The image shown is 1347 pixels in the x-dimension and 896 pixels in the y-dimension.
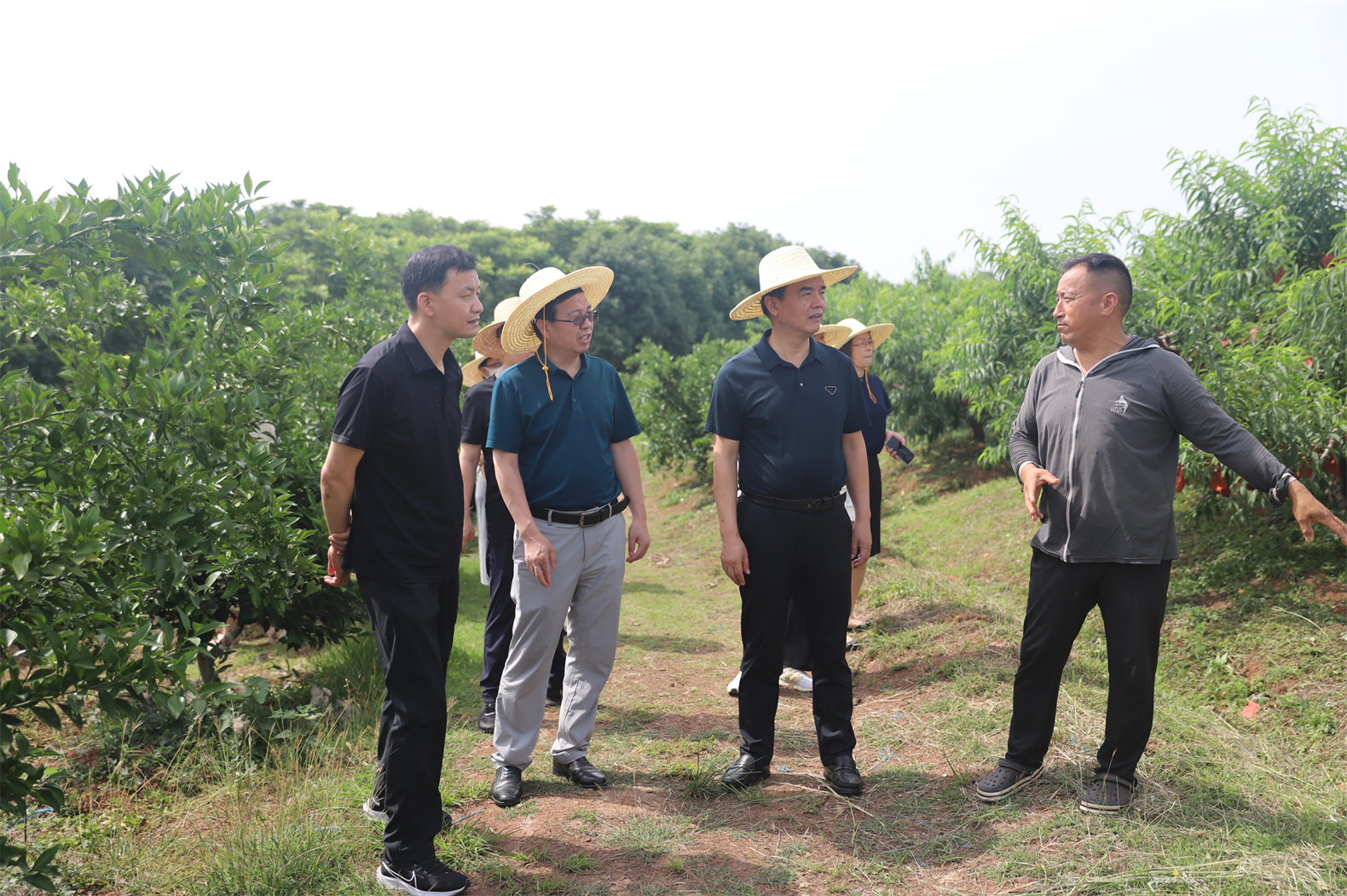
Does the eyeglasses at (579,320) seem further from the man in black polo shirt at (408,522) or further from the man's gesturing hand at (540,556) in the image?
the man's gesturing hand at (540,556)

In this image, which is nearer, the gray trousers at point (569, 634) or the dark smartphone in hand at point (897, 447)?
the gray trousers at point (569, 634)

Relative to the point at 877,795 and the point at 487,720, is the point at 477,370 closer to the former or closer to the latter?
the point at 487,720

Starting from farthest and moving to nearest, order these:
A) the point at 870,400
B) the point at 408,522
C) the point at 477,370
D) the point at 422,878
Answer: the point at 477,370 < the point at 870,400 < the point at 408,522 < the point at 422,878

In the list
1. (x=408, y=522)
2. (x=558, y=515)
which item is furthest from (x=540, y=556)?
(x=408, y=522)

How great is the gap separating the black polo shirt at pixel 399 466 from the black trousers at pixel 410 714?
90mm

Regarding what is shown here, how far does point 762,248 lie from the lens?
212ft

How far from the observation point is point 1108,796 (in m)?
3.52

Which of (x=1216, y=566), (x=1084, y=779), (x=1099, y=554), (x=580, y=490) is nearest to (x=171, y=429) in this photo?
(x=580, y=490)

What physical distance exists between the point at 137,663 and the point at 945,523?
10.5m

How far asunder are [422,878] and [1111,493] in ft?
9.22

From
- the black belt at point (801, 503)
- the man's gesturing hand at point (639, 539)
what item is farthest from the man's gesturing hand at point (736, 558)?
the man's gesturing hand at point (639, 539)

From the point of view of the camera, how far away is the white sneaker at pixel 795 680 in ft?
18.3

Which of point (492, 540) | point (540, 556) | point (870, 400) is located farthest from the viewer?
point (870, 400)

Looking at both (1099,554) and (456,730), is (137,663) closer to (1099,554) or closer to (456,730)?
(456,730)
